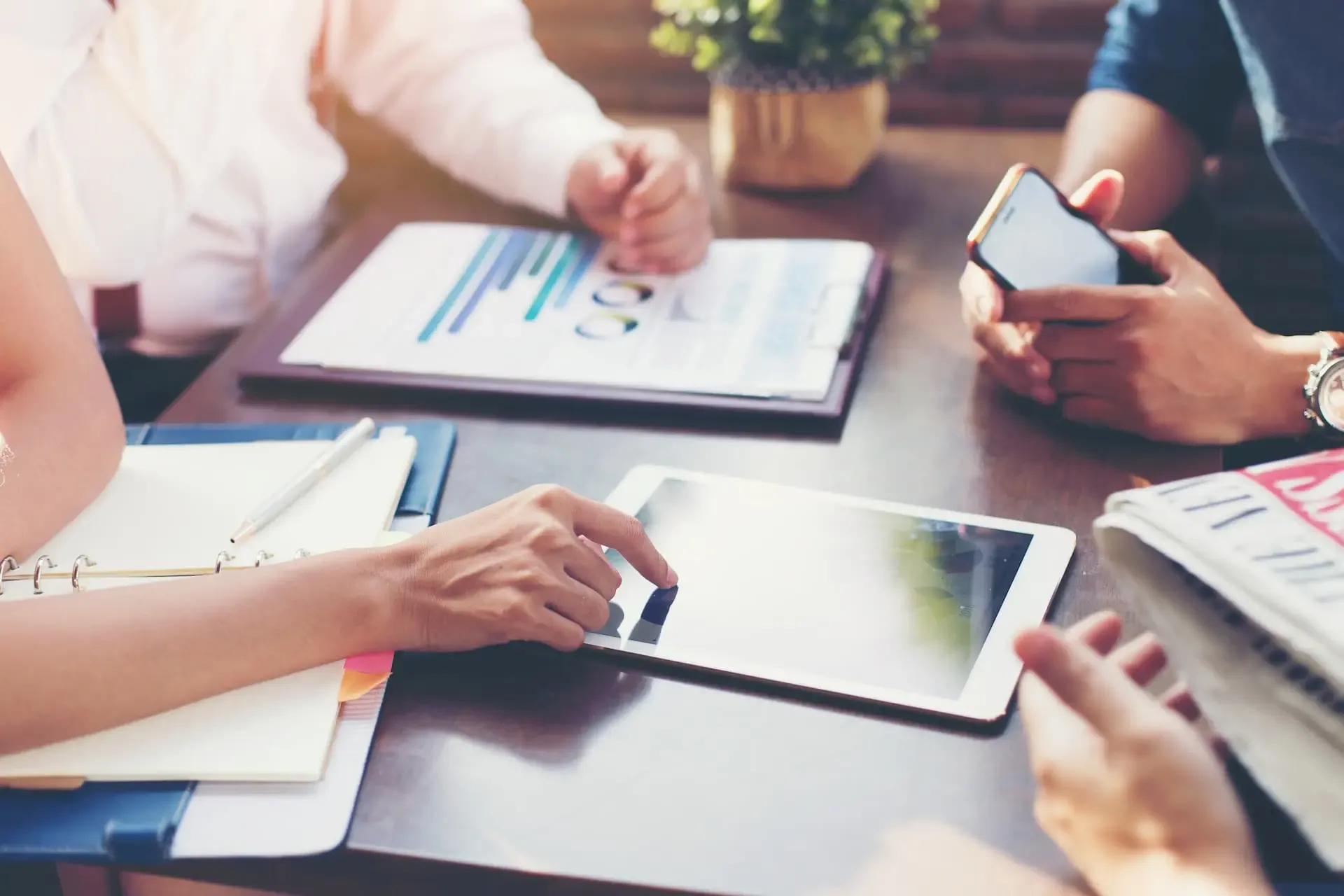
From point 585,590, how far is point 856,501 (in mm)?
175

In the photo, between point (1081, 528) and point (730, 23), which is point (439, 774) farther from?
point (730, 23)

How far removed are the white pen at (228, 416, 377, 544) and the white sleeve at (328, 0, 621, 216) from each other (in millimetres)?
370

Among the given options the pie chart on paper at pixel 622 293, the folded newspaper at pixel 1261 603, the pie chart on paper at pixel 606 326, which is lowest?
the pie chart on paper at pixel 622 293

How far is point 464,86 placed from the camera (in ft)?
3.61

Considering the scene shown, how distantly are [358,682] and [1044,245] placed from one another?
50 centimetres

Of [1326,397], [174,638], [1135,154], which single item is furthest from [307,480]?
[1135,154]

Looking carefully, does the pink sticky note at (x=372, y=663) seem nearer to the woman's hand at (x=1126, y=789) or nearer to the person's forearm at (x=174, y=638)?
the person's forearm at (x=174, y=638)

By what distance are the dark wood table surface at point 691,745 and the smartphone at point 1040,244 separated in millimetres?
91

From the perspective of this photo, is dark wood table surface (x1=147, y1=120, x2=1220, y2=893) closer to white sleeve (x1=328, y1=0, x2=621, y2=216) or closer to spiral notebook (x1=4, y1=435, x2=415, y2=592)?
spiral notebook (x1=4, y1=435, x2=415, y2=592)

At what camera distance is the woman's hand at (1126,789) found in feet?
1.47

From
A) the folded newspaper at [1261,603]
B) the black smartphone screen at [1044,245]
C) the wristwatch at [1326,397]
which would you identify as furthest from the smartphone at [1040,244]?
the folded newspaper at [1261,603]

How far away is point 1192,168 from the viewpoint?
1043 mm

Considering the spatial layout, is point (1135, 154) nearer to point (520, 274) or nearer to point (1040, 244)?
point (1040, 244)

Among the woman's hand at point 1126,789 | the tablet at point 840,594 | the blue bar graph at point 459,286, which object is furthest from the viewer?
the blue bar graph at point 459,286
